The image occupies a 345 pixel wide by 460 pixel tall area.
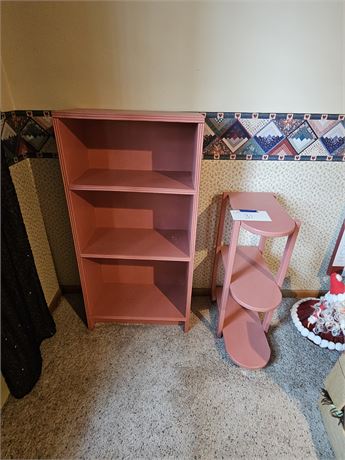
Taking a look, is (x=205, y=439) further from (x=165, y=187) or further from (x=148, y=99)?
(x=148, y=99)

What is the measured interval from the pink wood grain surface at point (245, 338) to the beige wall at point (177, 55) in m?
1.19

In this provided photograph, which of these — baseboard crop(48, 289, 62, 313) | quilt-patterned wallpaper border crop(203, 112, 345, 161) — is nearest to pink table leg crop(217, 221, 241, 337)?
quilt-patterned wallpaper border crop(203, 112, 345, 161)

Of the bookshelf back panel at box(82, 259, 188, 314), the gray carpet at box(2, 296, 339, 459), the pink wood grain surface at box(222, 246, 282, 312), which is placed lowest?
the gray carpet at box(2, 296, 339, 459)

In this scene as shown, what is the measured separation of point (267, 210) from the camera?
1226 millimetres

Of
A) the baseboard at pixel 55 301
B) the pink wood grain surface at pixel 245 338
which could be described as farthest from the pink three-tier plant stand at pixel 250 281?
the baseboard at pixel 55 301

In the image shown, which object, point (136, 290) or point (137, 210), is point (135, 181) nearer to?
point (137, 210)

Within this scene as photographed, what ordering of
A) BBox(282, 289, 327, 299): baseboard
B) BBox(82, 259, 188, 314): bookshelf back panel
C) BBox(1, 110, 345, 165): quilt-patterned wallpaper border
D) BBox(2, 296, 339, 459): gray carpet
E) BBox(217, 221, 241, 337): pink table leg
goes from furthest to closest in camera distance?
BBox(282, 289, 327, 299): baseboard < BBox(82, 259, 188, 314): bookshelf back panel < BBox(1, 110, 345, 165): quilt-patterned wallpaper border < BBox(217, 221, 241, 337): pink table leg < BBox(2, 296, 339, 459): gray carpet

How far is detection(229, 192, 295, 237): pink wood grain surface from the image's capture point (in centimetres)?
106

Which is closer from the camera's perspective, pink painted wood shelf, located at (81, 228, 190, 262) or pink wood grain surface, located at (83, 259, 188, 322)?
pink painted wood shelf, located at (81, 228, 190, 262)

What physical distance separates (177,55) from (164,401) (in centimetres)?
163

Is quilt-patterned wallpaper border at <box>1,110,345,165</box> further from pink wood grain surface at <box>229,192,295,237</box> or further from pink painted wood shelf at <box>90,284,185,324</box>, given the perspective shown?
pink painted wood shelf at <box>90,284,185,324</box>

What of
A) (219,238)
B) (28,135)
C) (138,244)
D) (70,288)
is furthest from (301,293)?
(28,135)

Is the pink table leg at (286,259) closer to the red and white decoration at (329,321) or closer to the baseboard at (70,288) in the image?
the red and white decoration at (329,321)

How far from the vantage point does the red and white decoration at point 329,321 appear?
140 centimetres
